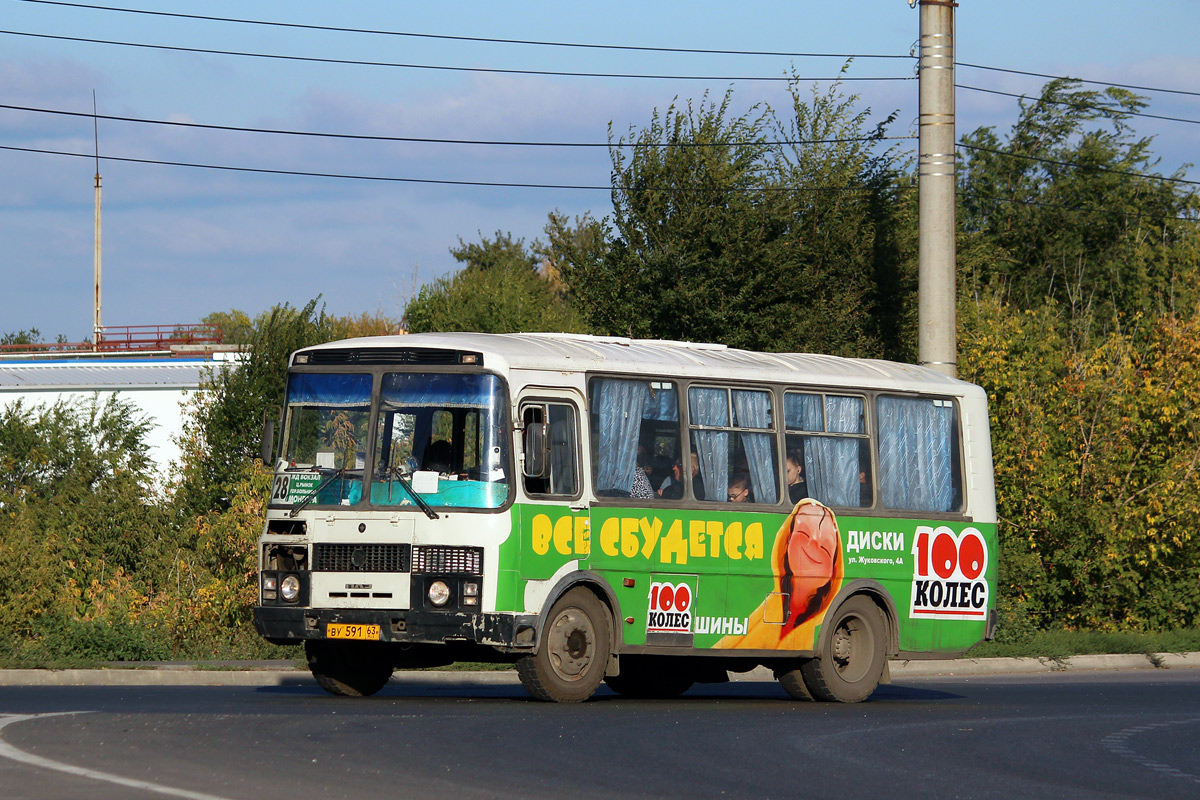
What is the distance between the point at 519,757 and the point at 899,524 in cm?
748

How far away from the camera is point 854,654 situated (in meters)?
16.6

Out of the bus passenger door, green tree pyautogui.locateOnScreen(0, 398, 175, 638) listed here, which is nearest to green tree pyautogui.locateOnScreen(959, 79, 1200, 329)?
green tree pyautogui.locateOnScreen(0, 398, 175, 638)

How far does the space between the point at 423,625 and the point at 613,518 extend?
197 cm

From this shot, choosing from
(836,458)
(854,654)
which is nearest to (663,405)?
(836,458)

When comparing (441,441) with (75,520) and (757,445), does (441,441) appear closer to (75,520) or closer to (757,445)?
(757,445)

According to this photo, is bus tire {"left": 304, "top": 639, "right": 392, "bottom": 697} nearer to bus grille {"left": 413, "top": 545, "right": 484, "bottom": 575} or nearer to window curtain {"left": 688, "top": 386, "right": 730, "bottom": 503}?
bus grille {"left": 413, "top": 545, "right": 484, "bottom": 575}

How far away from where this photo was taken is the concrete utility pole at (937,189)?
24219 mm

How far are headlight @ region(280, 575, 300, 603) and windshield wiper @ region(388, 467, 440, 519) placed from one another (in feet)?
3.59

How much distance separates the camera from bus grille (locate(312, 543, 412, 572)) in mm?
13727

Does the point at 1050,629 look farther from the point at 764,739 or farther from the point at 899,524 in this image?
the point at 764,739

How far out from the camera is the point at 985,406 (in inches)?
727

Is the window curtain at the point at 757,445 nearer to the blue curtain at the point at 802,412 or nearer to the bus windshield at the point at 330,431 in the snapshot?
the blue curtain at the point at 802,412

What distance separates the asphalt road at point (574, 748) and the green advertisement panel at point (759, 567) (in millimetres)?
793

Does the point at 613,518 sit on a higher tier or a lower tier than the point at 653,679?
higher
